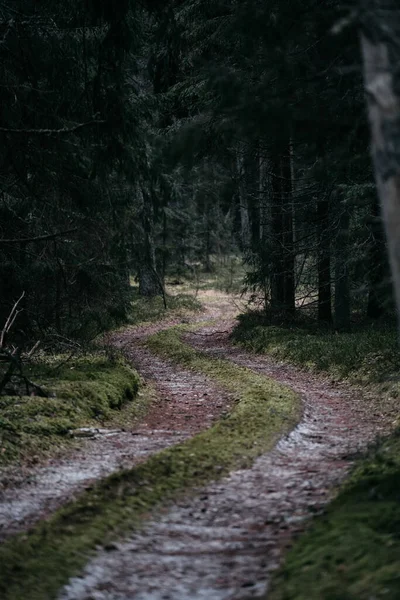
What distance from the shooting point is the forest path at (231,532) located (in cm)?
416

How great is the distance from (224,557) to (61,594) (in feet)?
3.92

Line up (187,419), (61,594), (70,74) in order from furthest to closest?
1. (70,74)
2. (187,419)
3. (61,594)

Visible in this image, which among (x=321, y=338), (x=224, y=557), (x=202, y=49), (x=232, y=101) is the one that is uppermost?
(x=202, y=49)

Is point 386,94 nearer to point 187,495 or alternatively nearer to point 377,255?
point 187,495

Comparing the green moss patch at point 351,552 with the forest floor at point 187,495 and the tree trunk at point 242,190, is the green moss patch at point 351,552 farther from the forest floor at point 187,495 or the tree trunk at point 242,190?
the tree trunk at point 242,190

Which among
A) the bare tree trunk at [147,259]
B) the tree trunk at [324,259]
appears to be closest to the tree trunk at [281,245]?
the tree trunk at [324,259]

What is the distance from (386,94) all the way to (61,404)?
684cm

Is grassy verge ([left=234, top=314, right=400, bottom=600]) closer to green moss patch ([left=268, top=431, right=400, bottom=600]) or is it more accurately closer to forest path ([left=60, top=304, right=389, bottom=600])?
green moss patch ([left=268, top=431, right=400, bottom=600])

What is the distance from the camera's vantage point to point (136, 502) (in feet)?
18.6

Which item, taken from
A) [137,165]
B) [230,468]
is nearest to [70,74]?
[137,165]

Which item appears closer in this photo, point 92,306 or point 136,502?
point 136,502

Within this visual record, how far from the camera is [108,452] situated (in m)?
7.82

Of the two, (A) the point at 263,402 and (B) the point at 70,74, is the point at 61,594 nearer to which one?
(A) the point at 263,402

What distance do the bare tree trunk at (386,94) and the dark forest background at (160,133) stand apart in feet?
0.82
